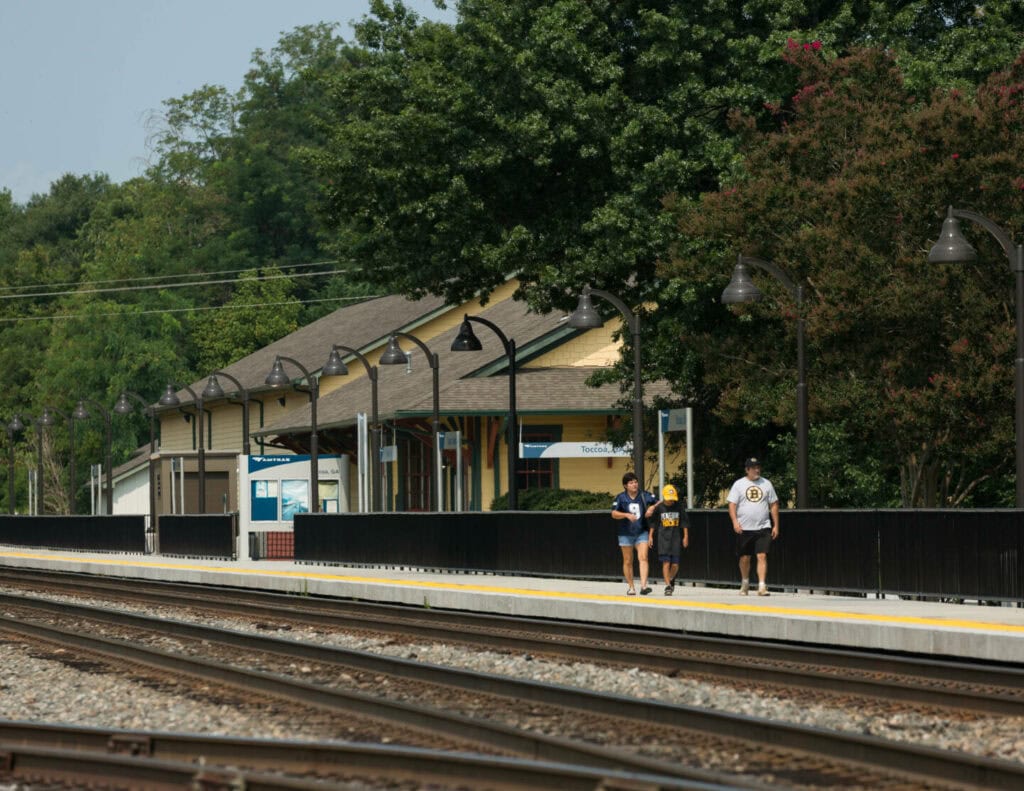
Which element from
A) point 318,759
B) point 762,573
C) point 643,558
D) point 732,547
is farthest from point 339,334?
point 318,759

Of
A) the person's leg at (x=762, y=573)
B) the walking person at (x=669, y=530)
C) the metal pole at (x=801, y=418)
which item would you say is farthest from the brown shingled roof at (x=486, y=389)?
the person's leg at (x=762, y=573)

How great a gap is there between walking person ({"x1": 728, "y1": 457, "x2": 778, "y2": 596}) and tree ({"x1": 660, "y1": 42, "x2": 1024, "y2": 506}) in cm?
645

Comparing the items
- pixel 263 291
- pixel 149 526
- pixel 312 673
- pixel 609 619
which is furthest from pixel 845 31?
pixel 263 291

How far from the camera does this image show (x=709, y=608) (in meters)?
23.3

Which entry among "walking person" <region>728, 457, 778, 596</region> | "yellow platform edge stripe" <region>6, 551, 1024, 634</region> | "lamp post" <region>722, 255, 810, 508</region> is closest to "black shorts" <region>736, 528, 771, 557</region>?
"walking person" <region>728, 457, 778, 596</region>

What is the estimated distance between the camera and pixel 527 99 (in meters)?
38.7

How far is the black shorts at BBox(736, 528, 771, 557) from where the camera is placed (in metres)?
24.9

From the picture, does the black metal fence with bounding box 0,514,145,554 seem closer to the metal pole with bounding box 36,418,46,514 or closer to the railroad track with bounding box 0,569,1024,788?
the metal pole with bounding box 36,418,46,514

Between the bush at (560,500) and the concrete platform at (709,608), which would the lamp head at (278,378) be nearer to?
the bush at (560,500)

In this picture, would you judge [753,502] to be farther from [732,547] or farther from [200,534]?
[200,534]

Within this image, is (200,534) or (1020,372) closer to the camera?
(1020,372)

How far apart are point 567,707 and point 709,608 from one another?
345 inches

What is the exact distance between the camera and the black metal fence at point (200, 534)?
47.1 meters

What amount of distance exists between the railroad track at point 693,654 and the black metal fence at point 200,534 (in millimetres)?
15223
